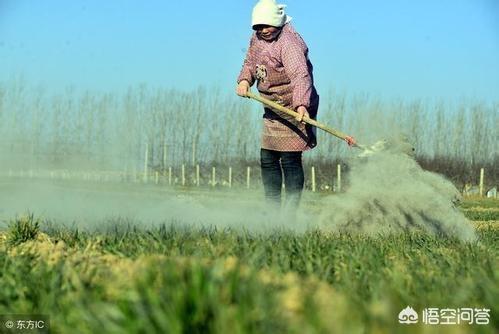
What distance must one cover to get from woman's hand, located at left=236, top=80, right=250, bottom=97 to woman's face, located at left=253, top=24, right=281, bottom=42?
471 mm

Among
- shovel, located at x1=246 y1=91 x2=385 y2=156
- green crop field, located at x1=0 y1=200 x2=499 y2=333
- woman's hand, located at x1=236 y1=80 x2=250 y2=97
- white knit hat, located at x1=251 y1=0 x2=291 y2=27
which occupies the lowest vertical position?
green crop field, located at x1=0 y1=200 x2=499 y2=333

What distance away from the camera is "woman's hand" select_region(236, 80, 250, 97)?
784 cm

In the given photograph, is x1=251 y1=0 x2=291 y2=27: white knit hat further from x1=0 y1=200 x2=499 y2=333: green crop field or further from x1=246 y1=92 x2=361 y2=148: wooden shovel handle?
x1=0 y1=200 x2=499 y2=333: green crop field

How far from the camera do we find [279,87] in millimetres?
7883

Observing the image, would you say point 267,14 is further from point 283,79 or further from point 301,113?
point 301,113

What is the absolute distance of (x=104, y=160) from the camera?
36.1 meters

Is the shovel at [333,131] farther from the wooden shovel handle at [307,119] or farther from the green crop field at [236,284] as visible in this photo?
the green crop field at [236,284]

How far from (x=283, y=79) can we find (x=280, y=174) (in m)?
0.93

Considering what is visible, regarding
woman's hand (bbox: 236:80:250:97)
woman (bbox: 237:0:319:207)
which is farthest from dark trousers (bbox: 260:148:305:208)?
woman's hand (bbox: 236:80:250:97)

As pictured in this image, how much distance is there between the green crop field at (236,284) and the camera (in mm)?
2172

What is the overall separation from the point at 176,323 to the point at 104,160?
1359 inches

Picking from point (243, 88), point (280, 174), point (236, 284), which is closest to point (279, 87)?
point (243, 88)

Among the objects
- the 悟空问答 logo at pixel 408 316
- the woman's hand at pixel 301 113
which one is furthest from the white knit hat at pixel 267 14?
the 悟空问答 logo at pixel 408 316

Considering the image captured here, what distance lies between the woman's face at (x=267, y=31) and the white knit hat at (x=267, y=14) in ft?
0.19
